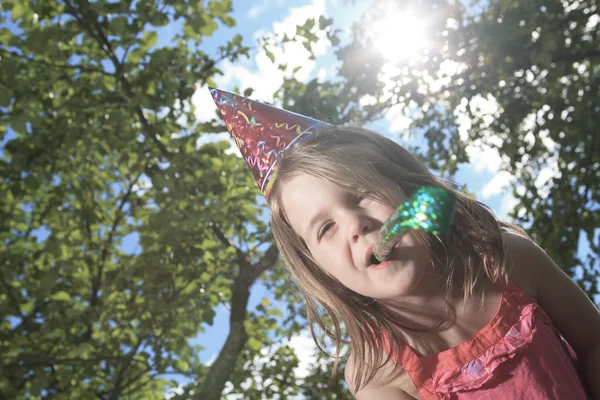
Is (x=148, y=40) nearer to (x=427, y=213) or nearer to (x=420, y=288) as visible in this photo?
(x=420, y=288)

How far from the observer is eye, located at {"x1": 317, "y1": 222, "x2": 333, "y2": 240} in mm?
1499

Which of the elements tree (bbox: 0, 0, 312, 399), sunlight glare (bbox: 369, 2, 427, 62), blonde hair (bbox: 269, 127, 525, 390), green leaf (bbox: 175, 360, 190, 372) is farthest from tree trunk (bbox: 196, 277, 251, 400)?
blonde hair (bbox: 269, 127, 525, 390)

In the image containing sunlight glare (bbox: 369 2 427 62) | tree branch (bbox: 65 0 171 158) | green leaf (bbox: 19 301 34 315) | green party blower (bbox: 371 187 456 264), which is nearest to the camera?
green party blower (bbox: 371 187 456 264)

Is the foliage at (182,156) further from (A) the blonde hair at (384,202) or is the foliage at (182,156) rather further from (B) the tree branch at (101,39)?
(A) the blonde hair at (384,202)

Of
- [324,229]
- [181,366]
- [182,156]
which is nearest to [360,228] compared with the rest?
[324,229]

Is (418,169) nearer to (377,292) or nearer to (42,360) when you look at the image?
(377,292)

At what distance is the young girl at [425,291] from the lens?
1.42 m

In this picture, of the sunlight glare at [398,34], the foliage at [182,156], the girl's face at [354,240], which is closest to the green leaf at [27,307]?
the foliage at [182,156]

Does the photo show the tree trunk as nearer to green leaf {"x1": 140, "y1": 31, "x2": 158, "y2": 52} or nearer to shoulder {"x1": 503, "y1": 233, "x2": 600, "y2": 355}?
green leaf {"x1": 140, "y1": 31, "x2": 158, "y2": 52}

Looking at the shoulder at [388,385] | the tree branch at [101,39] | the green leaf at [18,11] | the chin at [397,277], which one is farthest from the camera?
the green leaf at [18,11]

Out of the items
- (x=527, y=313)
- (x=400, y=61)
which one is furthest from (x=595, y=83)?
(x=527, y=313)

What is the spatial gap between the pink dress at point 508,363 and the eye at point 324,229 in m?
0.46

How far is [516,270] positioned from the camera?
1.59 m

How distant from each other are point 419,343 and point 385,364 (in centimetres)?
12
